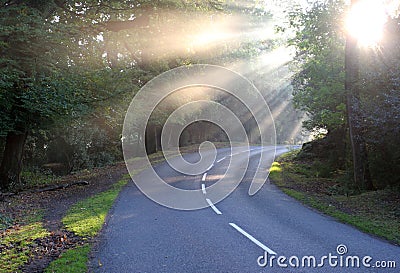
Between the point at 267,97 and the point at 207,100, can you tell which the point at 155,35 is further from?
the point at 267,97

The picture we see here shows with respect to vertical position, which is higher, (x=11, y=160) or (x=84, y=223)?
(x=11, y=160)

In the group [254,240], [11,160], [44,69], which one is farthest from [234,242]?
[11,160]

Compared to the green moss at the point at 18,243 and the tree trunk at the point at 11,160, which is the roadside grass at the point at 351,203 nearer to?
the green moss at the point at 18,243

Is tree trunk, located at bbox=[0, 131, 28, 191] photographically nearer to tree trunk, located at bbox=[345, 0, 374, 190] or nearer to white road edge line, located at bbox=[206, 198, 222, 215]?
white road edge line, located at bbox=[206, 198, 222, 215]

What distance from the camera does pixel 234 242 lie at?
29.2ft

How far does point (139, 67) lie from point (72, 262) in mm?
20036

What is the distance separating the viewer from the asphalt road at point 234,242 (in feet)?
24.1

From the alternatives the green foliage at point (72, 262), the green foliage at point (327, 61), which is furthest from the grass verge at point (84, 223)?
the green foliage at point (327, 61)

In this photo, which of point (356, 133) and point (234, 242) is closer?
point (234, 242)

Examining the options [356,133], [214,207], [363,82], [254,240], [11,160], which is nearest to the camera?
[254,240]

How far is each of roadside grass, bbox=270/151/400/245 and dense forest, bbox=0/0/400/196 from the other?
156 cm

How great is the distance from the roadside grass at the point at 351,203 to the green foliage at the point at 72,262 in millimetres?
6920

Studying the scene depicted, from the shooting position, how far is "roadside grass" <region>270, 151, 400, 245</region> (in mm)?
10969

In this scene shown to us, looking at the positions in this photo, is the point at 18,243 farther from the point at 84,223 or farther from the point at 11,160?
the point at 11,160
